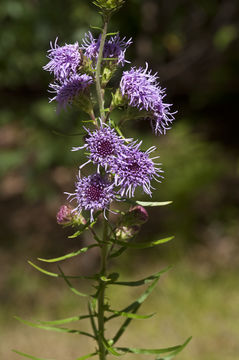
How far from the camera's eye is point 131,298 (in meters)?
3.81

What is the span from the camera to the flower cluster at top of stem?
1128mm

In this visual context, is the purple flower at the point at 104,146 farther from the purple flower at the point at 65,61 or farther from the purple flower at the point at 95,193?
the purple flower at the point at 65,61

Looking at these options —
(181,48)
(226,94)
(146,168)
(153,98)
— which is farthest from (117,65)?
(226,94)

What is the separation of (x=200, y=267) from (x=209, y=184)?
1049mm

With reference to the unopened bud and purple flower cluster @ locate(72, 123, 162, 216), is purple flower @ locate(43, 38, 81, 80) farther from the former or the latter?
the unopened bud

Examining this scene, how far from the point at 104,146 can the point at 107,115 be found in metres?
0.12

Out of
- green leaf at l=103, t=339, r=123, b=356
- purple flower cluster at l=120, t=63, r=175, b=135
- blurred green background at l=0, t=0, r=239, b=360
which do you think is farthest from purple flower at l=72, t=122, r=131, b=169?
blurred green background at l=0, t=0, r=239, b=360

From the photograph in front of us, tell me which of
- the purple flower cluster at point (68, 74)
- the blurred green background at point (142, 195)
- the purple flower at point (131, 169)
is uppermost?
the blurred green background at point (142, 195)

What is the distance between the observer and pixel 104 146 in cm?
112

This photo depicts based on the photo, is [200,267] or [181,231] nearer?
[200,267]

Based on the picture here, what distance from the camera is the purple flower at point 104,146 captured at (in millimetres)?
1118

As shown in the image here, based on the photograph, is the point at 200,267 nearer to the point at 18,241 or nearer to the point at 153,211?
the point at 153,211

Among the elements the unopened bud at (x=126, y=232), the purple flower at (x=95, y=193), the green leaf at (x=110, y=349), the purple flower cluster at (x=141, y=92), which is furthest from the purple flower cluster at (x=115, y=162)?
the green leaf at (x=110, y=349)

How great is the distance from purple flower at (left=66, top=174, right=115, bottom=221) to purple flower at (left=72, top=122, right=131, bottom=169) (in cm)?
5
